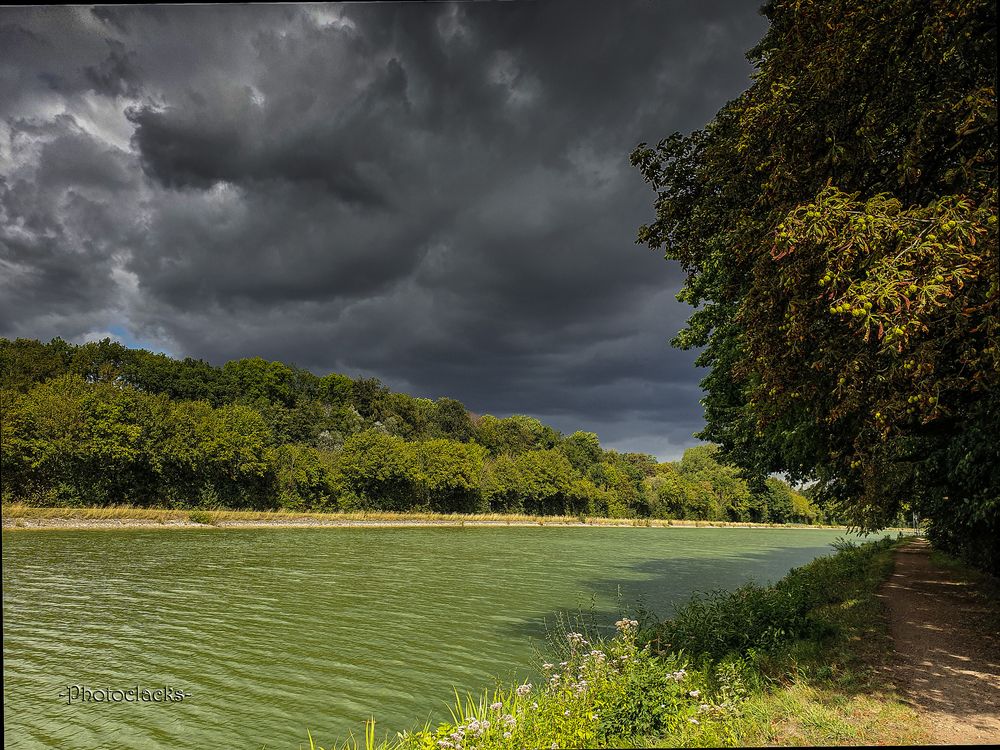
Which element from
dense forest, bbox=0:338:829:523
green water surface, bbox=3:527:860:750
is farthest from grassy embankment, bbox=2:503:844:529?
green water surface, bbox=3:527:860:750

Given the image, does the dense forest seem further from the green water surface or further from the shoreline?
the green water surface

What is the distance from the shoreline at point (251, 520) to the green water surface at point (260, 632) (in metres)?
1.96

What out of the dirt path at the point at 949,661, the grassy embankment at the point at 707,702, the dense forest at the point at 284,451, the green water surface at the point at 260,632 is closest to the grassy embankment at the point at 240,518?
the dense forest at the point at 284,451

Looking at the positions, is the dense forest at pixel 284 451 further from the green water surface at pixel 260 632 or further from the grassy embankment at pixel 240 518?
the green water surface at pixel 260 632

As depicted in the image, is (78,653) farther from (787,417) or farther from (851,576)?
(851,576)

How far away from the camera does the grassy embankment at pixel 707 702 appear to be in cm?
632

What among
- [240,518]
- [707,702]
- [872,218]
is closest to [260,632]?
[707,702]

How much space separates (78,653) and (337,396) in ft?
350

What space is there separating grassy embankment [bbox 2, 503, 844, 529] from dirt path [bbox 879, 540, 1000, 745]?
53.7 ft

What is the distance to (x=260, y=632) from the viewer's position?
48.9 feet

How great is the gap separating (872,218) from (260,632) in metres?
16.2

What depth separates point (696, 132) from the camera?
977cm

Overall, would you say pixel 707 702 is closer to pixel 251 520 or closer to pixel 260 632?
pixel 260 632

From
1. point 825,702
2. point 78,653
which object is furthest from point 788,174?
point 78,653
